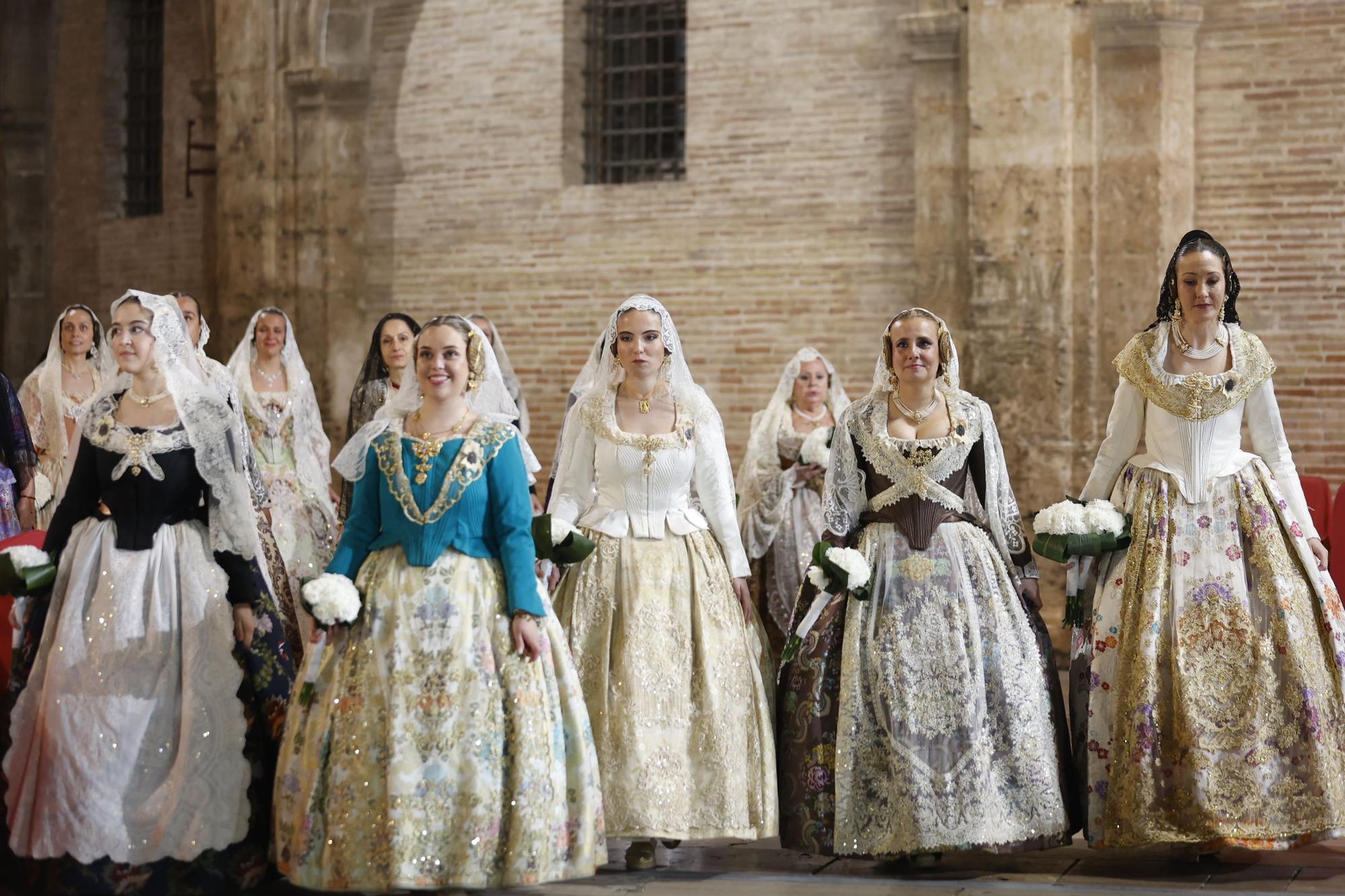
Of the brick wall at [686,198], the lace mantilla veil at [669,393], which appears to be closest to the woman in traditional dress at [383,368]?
the lace mantilla veil at [669,393]

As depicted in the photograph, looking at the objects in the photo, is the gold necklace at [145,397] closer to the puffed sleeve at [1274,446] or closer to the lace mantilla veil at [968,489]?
the lace mantilla veil at [968,489]

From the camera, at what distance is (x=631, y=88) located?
36.2 ft

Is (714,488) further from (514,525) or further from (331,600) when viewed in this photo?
(331,600)

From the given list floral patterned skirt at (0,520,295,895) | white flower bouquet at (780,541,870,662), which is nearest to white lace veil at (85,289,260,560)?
floral patterned skirt at (0,520,295,895)

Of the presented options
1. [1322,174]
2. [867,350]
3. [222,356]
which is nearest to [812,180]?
[867,350]

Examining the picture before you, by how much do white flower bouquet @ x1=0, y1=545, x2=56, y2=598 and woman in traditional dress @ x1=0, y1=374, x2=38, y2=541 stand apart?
8.10ft

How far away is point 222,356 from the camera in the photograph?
11.9 m

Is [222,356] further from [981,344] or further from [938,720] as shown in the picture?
[938,720]

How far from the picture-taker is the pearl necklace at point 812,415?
8.00 m

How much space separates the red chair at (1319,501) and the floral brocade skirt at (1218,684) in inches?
114

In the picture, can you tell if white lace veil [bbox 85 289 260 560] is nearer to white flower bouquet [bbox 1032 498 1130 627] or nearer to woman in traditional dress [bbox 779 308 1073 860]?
woman in traditional dress [bbox 779 308 1073 860]

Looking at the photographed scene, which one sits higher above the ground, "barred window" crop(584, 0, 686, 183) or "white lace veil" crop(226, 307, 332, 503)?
"barred window" crop(584, 0, 686, 183)

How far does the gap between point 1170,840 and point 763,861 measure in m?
1.25

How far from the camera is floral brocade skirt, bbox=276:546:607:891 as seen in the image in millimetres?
4238
